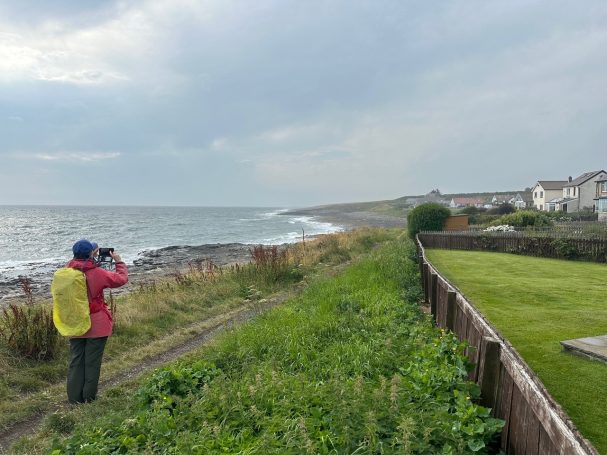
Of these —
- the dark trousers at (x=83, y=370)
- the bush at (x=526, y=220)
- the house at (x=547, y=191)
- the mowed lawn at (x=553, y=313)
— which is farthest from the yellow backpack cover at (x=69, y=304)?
the house at (x=547, y=191)

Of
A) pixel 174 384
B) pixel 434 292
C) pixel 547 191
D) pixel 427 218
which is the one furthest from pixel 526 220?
pixel 547 191

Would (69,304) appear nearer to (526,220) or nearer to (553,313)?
(553,313)

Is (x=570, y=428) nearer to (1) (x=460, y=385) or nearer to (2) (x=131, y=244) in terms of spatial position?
(1) (x=460, y=385)

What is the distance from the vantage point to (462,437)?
10.7 ft

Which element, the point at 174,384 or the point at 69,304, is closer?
the point at 174,384

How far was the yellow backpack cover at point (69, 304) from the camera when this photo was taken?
5746 millimetres

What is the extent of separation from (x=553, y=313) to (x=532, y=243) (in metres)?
12.2

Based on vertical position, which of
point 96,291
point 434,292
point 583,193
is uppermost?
point 583,193

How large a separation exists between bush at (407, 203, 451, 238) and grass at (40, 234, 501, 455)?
2199 cm

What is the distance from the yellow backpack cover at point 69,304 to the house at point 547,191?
251ft

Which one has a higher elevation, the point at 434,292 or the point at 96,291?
the point at 96,291

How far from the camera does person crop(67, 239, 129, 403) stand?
5871 millimetres

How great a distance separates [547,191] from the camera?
71688 millimetres

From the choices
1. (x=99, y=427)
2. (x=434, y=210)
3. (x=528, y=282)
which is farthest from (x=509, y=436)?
(x=434, y=210)
